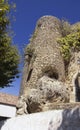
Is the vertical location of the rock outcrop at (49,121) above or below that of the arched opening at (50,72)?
below

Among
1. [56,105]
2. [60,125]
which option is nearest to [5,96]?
[56,105]

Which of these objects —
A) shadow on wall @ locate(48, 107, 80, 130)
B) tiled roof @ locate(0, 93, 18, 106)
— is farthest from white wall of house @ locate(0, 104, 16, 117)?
shadow on wall @ locate(48, 107, 80, 130)

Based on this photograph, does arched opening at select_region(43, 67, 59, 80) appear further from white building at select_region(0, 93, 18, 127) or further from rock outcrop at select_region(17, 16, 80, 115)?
white building at select_region(0, 93, 18, 127)

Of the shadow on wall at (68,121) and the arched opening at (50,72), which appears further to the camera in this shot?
the arched opening at (50,72)

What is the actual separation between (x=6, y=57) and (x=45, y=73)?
3497 mm

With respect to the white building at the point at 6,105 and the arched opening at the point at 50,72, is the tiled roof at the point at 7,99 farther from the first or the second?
the arched opening at the point at 50,72

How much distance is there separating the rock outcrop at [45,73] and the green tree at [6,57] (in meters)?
1.65

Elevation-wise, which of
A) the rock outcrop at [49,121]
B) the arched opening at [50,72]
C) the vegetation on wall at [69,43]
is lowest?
the rock outcrop at [49,121]

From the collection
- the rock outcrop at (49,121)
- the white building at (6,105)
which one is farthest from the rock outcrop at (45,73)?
the white building at (6,105)

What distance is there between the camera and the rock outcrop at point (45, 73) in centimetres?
1534

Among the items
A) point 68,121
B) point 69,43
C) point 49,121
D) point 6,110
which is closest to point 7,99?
point 6,110

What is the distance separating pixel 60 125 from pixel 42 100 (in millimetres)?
4150

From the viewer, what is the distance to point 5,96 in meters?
33.8

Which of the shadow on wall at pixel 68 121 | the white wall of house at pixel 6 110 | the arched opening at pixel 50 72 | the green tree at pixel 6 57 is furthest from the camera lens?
the white wall of house at pixel 6 110
